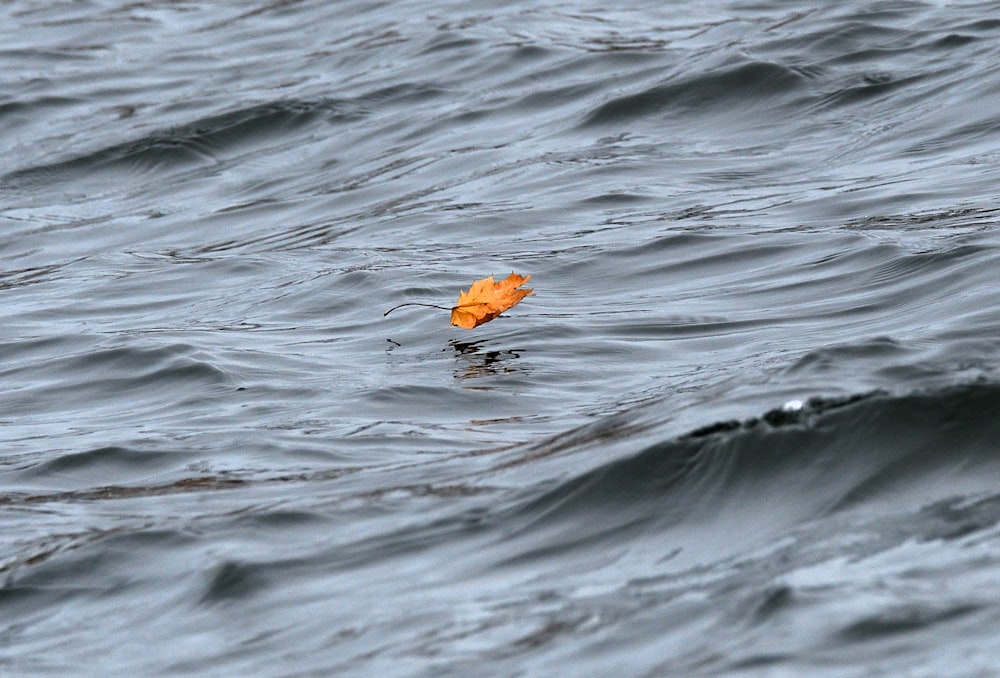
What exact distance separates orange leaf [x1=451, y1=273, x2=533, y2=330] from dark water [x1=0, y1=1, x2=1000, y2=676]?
7 cm

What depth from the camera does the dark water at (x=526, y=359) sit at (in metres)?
2.37

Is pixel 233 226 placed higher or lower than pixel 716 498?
lower

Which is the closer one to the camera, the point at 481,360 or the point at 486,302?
the point at 481,360

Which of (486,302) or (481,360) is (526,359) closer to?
(481,360)

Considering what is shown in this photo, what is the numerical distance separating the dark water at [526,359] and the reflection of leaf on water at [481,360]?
0.7 inches

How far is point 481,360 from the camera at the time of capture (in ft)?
13.7

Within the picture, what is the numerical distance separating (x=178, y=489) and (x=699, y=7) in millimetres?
6405

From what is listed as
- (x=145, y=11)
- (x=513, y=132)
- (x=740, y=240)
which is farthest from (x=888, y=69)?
(x=145, y=11)

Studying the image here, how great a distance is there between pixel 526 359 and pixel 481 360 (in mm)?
118

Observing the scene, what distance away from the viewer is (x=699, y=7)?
9203 mm

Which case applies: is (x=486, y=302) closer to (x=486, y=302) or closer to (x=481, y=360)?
(x=486, y=302)

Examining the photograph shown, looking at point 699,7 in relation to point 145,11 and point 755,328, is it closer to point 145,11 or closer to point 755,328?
point 145,11

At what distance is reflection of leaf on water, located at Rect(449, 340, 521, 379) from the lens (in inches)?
160

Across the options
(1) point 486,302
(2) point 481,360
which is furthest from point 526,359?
(1) point 486,302
